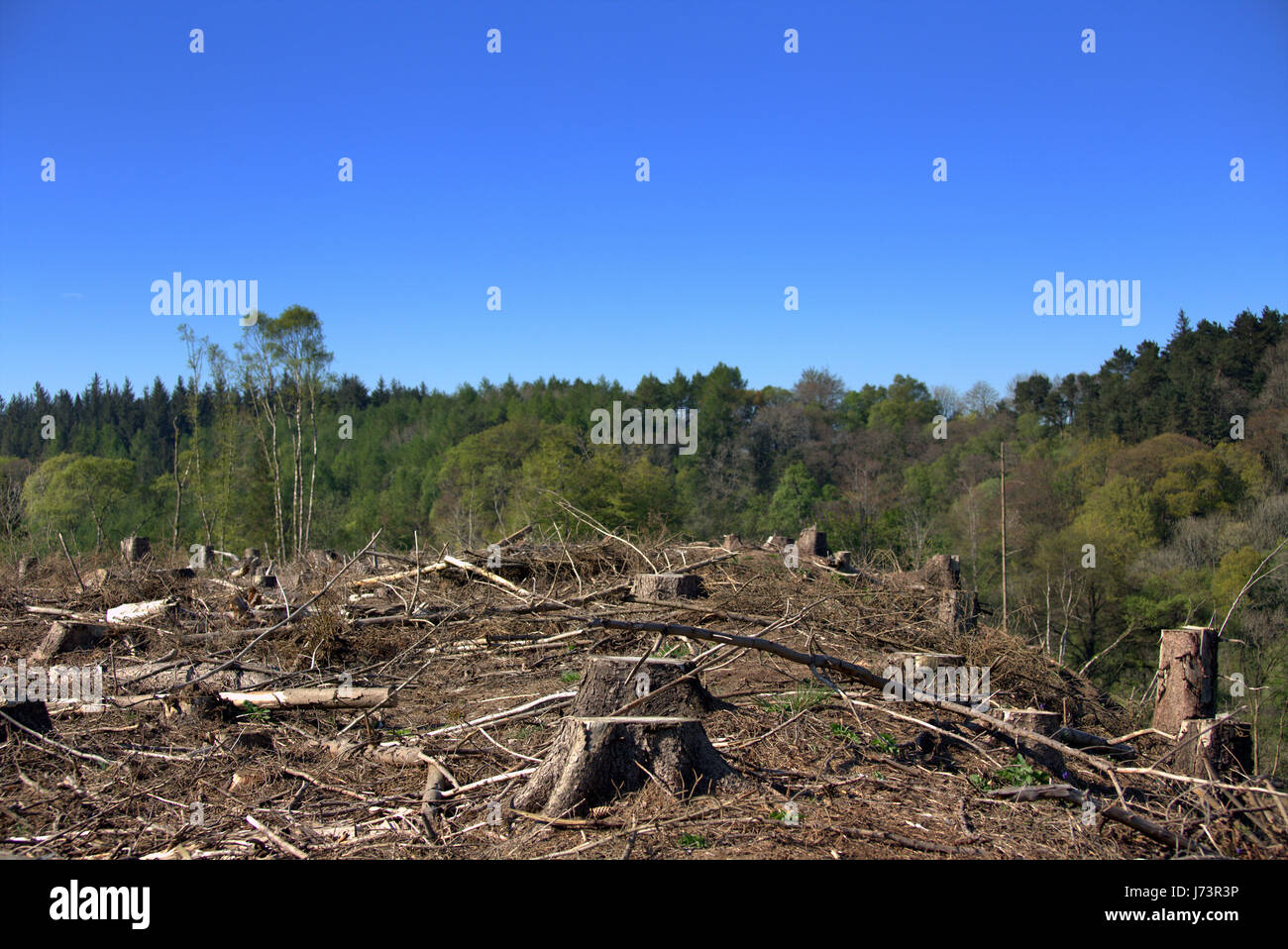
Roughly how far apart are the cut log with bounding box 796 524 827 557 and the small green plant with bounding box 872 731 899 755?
5.42 m

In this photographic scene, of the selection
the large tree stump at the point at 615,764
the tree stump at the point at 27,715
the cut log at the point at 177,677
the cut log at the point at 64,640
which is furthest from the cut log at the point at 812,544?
the tree stump at the point at 27,715

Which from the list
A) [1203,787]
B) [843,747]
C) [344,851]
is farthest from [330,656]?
[1203,787]

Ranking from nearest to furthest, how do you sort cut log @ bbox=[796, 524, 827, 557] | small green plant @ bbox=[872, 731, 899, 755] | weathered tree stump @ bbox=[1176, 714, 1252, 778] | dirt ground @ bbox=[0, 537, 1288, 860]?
dirt ground @ bbox=[0, 537, 1288, 860]
weathered tree stump @ bbox=[1176, 714, 1252, 778]
small green plant @ bbox=[872, 731, 899, 755]
cut log @ bbox=[796, 524, 827, 557]

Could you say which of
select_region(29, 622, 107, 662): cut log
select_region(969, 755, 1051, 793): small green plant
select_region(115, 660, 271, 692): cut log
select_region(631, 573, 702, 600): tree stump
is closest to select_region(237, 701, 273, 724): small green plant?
select_region(115, 660, 271, 692): cut log

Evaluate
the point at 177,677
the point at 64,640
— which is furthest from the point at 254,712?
the point at 64,640

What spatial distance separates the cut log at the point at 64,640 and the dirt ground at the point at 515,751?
59 mm

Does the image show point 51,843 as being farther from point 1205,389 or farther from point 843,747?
point 1205,389

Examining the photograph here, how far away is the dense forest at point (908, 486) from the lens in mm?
30391

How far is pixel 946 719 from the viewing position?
4.97 meters

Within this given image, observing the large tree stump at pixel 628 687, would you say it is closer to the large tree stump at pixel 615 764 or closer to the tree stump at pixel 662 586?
the large tree stump at pixel 615 764

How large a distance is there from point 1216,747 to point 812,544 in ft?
19.4

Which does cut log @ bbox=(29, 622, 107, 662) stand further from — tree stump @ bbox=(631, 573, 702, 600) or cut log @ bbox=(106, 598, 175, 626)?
tree stump @ bbox=(631, 573, 702, 600)

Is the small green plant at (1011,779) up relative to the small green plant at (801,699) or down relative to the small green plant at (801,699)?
down

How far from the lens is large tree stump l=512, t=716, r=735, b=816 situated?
3.61 meters
